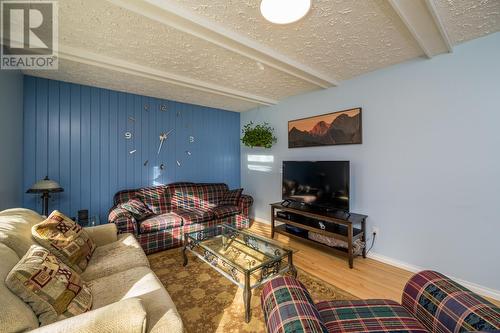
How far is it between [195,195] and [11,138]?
2.45 meters

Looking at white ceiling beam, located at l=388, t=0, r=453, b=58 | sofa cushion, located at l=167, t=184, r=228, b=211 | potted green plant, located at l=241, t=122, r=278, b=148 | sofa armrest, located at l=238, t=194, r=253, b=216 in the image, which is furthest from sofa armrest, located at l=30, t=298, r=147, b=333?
potted green plant, located at l=241, t=122, r=278, b=148

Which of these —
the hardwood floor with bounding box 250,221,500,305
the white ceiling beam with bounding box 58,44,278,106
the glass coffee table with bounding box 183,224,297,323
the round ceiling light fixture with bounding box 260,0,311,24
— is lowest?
the hardwood floor with bounding box 250,221,500,305

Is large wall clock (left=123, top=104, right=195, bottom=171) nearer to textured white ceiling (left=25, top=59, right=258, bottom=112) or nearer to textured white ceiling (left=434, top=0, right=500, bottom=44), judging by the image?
textured white ceiling (left=25, top=59, right=258, bottom=112)

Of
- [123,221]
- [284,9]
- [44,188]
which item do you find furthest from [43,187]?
[284,9]

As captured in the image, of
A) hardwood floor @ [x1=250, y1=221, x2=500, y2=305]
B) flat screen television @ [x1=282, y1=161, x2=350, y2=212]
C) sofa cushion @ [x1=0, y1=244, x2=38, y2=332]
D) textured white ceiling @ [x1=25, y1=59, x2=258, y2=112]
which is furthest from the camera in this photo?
flat screen television @ [x1=282, y1=161, x2=350, y2=212]

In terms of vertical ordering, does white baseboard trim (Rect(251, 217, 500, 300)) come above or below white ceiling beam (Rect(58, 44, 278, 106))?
below

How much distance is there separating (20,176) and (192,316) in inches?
113

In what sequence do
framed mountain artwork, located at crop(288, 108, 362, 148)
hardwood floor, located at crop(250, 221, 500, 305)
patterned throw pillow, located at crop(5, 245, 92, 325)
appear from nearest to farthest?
patterned throw pillow, located at crop(5, 245, 92, 325) → hardwood floor, located at crop(250, 221, 500, 305) → framed mountain artwork, located at crop(288, 108, 362, 148)

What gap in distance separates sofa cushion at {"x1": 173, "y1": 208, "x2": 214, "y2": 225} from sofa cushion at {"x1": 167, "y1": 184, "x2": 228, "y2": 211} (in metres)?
0.19

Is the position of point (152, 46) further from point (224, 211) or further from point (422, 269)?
point (422, 269)

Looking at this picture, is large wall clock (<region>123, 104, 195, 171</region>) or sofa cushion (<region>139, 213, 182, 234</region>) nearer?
sofa cushion (<region>139, 213, 182, 234</region>)

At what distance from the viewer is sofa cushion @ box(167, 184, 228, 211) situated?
3.66 meters

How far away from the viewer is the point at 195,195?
3.89 m

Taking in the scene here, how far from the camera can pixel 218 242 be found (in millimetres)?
2463
